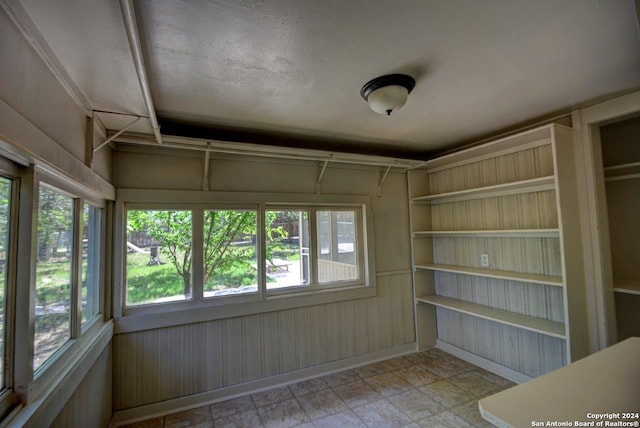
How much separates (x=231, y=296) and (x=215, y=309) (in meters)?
0.17

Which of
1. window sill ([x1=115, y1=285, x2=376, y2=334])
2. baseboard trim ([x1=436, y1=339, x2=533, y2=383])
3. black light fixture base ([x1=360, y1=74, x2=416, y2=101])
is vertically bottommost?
baseboard trim ([x1=436, y1=339, x2=533, y2=383])

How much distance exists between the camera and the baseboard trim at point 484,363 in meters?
2.77

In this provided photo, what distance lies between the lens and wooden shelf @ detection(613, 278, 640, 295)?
6.80 ft

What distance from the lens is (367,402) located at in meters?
2.51

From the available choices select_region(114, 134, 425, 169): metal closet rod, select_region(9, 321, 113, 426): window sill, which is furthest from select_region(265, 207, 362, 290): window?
select_region(9, 321, 113, 426): window sill

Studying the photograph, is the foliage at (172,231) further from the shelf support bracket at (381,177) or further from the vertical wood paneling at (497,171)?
the vertical wood paneling at (497,171)

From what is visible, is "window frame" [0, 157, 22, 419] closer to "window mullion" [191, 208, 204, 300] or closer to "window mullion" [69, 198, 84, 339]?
"window mullion" [69, 198, 84, 339]

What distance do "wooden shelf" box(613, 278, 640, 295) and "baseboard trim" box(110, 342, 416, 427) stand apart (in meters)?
2.04

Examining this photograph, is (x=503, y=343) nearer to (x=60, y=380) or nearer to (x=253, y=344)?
(x=253, y=344)

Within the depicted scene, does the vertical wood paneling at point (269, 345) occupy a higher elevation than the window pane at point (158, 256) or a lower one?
lower

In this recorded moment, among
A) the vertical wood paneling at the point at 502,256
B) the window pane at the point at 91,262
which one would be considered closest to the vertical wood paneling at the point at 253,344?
the window pane at the point at 91,262

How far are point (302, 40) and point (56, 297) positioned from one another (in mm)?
1832

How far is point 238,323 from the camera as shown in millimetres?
2666

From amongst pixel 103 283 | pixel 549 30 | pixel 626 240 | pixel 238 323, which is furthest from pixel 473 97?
pixel 103 283
